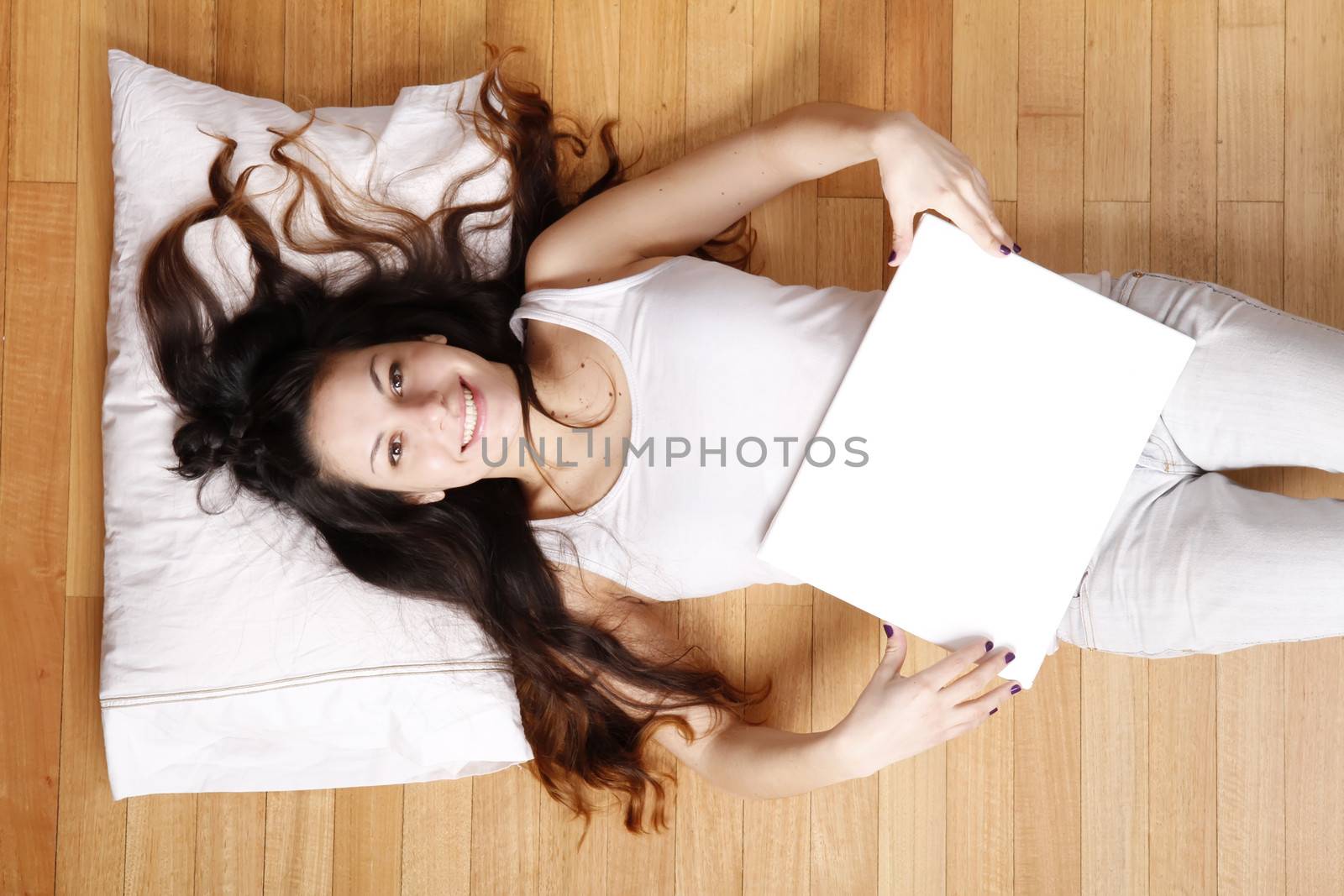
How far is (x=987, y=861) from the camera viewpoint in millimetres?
1334

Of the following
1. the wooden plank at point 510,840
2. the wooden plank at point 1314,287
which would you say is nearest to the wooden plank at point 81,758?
the wooden plank at point 510,840

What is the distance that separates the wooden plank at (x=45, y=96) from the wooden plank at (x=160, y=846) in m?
1.03

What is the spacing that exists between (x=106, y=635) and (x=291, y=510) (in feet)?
1.15

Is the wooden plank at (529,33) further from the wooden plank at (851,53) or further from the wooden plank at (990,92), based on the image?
the wooden plank at (990,92)

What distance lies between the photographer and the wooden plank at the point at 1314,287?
4.28 feet

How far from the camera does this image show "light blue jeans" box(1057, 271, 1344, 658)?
1.00m

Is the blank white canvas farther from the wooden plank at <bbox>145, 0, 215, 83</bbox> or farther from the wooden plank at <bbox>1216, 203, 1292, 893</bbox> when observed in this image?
the wooden plank at <bbox>145, 0, 215, 83</bbox>

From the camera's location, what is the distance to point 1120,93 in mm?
1342

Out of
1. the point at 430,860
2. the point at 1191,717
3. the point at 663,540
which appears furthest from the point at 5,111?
the point at 1191,717

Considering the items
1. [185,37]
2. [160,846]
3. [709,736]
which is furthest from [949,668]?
[185,37]

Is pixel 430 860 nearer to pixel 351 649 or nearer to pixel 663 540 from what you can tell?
pixel 351 649

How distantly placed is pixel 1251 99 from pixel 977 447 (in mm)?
817

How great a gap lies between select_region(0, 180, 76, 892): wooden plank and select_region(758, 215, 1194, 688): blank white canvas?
3.83ft

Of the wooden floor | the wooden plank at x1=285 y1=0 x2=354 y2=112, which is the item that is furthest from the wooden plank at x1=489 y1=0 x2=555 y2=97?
the wooden plank at x1=285 y1=0 x2=354 y2=112
